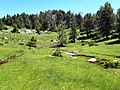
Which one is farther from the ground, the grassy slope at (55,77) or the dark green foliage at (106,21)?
the dark green foliage at (106,21)

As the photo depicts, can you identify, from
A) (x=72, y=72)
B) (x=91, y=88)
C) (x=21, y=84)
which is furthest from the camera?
(x=72, y=72)

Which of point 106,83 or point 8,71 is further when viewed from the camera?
point 8,71

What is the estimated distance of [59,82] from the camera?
37781mm

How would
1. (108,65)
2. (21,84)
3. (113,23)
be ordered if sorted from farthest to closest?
(113,23) < (108,65) < (21,84)

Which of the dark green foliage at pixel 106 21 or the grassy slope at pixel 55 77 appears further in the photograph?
the dark green foliage at pixel 106 21

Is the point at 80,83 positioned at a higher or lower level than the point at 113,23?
lower

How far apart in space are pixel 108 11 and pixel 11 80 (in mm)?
91690

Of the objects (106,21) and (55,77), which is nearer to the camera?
(55,77)

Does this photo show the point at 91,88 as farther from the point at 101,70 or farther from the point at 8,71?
the point at 8,71

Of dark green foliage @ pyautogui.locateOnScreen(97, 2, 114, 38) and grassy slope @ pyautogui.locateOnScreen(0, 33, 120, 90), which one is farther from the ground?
dark green foliage @ pyautogui.locateOnScreen(97, 2, 114, 38)

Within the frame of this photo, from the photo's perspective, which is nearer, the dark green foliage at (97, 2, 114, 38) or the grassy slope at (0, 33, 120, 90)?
the grassy slope at (0, 33, 120, 90)

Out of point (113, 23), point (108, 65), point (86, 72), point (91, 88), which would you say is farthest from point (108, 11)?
point (91, 88)

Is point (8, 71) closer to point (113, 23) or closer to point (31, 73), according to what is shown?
point (31, 73)

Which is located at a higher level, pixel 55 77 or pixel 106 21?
pixel 106 21
